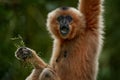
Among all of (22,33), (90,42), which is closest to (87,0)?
(90,42)

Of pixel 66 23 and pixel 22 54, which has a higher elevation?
pixel 66 23

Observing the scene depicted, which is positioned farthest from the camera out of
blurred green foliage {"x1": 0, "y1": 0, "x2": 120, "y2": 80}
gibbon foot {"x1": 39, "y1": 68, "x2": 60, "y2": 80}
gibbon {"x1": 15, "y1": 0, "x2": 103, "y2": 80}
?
blurred green foliage {"x1": 0, "y1": 0, "x2": 120, "y2": 80}

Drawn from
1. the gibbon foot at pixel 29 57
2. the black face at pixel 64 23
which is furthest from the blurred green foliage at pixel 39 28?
the black face at pixel 64 23

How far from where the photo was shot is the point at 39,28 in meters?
26.6

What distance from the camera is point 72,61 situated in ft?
64.3

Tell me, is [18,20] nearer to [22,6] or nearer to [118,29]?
[22,6]

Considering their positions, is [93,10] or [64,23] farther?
[64,23]

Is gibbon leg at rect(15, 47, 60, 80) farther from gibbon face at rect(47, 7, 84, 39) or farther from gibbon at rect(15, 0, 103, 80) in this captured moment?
gibbon face at rect(47, 7, 84, 39)

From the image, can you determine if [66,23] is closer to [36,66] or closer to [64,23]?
[64,23]

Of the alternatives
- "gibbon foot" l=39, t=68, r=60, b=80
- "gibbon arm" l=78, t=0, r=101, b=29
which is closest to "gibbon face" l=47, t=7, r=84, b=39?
"gibbon arm" l=78, t=0, r=101, b=29

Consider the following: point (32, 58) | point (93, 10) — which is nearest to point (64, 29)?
point (93, 10)

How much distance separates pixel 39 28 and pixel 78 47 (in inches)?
280

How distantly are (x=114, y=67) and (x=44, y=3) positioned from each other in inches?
121

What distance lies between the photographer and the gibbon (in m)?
19.5
